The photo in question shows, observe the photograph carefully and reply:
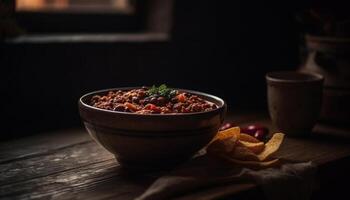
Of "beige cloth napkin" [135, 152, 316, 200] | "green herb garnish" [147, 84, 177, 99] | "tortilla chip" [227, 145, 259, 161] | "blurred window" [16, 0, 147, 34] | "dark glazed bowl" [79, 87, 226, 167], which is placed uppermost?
"blurred window" [16, 0, 147, 34]

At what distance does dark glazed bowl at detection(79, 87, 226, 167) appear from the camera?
124cm

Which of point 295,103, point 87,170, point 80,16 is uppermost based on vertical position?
point 80,16

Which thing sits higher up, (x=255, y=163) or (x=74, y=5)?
(x=74, y=5)

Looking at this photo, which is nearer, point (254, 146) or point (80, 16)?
point (254, 146)

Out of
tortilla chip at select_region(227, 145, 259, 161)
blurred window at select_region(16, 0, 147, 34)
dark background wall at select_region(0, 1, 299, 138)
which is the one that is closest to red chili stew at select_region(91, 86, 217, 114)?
tortilla chip at select_region(227, 145, 259, 161)

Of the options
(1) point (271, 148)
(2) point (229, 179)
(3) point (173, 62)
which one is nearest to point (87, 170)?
(2) point (229, 179)

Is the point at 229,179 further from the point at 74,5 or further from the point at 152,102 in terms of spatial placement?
the point at 74,5

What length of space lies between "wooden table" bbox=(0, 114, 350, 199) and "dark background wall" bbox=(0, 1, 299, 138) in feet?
0.57

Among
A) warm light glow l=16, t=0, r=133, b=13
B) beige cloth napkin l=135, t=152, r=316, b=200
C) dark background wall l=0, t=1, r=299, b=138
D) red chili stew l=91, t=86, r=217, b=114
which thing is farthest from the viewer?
warm light glow l=16, t=0, r=133, b=13

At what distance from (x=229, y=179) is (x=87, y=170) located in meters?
0.37

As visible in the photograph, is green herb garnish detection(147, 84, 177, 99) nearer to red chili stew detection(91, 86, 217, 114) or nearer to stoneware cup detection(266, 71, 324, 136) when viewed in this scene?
red chili stew detection(91, 86, 217, 114)

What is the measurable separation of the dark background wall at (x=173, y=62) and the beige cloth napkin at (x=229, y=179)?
2.35ft

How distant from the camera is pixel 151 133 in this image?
1240 mm

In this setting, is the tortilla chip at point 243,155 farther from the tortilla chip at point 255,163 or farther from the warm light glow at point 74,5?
the warm light glow at point 74,5
